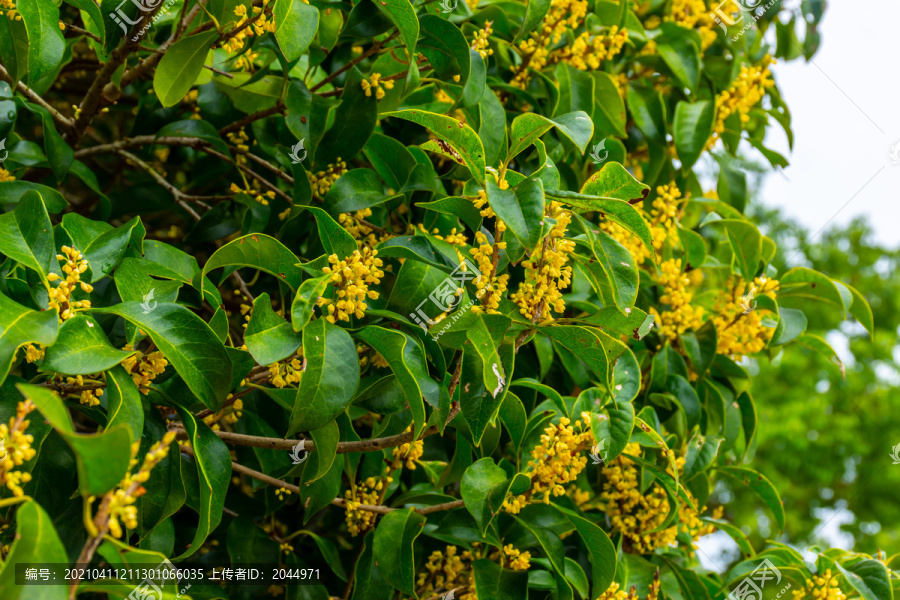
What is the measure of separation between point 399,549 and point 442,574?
274 mm

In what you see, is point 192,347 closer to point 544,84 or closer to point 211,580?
point 211,580

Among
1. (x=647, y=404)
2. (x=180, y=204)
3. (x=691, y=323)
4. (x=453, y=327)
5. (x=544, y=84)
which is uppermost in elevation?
(x=544, y=84)

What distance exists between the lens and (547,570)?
1557mm

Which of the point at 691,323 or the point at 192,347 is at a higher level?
the point at 192,347

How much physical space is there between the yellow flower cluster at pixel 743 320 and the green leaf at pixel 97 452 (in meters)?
1.54

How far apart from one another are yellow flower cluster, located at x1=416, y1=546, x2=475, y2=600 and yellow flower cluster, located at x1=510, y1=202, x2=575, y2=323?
65cm

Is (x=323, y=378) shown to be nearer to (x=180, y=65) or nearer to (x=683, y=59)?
(x=180, y=65)

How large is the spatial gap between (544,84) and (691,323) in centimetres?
72

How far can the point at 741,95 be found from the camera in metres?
2.07

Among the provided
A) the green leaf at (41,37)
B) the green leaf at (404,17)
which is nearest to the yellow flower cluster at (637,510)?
the green leaf at (404,17)

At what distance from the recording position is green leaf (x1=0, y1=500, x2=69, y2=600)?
2.49 ft

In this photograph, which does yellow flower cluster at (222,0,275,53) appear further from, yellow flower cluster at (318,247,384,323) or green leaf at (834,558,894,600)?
green leaf at (834,558,894,600)

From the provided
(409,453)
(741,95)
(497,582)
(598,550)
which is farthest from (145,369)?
(741,95)

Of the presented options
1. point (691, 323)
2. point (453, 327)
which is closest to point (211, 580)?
point (453, 327)
